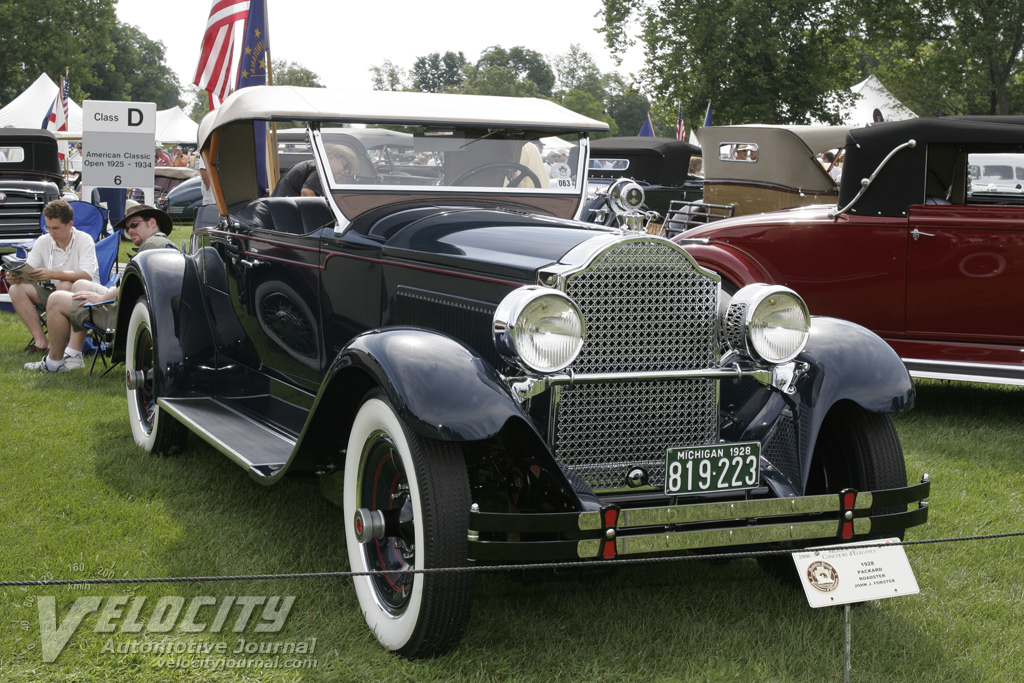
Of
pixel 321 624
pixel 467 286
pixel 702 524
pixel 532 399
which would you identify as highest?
pixel 467 286

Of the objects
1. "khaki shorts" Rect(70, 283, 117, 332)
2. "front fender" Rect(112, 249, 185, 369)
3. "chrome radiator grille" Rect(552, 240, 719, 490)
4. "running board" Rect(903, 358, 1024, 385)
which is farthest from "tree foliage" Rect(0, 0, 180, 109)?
"chrome radiator grille" Rect(552, 240, 719, 490)

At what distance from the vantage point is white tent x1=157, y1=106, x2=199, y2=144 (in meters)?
32.8

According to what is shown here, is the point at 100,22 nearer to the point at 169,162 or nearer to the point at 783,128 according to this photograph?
the point at 169,162

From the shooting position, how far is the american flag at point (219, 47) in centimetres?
832

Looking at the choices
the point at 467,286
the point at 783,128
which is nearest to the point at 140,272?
the point at 467,286

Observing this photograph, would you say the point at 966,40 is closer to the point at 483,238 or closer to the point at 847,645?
the point at 483,238

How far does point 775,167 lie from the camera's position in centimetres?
950

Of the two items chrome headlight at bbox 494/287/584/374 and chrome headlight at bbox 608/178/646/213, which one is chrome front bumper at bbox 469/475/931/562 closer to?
chrome headlight at bbox 494/287/584/374

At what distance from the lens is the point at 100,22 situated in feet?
136

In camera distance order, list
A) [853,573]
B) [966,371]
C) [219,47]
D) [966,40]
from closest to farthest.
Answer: [853,573] → [966,371] → [219,47] → [966,40]

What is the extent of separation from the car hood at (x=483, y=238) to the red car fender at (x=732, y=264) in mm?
2993

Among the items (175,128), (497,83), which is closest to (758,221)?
(175,128)

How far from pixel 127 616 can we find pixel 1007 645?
115 inches

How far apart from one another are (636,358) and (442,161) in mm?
1593
